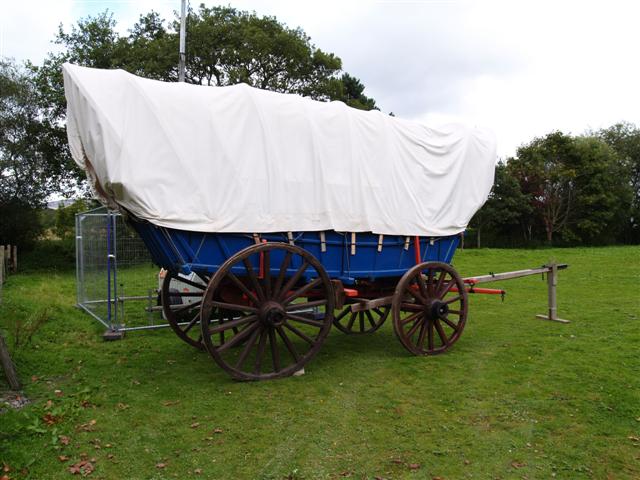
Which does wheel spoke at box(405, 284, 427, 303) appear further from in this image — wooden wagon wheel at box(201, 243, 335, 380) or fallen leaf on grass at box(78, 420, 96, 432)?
fallen leaf on grass at box(78, 420, 96, 432)

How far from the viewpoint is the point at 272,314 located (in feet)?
17.5

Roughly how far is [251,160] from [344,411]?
2777mm

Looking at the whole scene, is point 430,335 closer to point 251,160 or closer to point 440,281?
point 440,281

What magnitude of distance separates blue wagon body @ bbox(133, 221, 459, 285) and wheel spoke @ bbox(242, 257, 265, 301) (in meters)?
0.16

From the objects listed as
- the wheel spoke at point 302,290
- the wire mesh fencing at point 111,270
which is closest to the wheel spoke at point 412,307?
the wheel spoke at point 302,290

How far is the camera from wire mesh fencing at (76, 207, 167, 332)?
8.36 metres

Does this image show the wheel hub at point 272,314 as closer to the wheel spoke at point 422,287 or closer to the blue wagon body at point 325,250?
the blue wagon body at point 325,250

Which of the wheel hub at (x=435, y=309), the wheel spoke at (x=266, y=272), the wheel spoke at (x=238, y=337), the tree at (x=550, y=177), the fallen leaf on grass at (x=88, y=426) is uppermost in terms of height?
the tree at (x=550, y=177)

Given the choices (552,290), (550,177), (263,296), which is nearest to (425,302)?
(263,296)

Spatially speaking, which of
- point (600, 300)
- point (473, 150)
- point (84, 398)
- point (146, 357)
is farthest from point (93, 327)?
point (600, 300)

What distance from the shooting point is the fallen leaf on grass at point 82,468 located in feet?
11.8

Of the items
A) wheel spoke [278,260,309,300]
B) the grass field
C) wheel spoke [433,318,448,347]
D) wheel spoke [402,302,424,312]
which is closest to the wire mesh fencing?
the grass field

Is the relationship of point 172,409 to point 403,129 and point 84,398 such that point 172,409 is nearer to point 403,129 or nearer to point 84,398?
point 84,398

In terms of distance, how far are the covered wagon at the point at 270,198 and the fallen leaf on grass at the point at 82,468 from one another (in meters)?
1.58
